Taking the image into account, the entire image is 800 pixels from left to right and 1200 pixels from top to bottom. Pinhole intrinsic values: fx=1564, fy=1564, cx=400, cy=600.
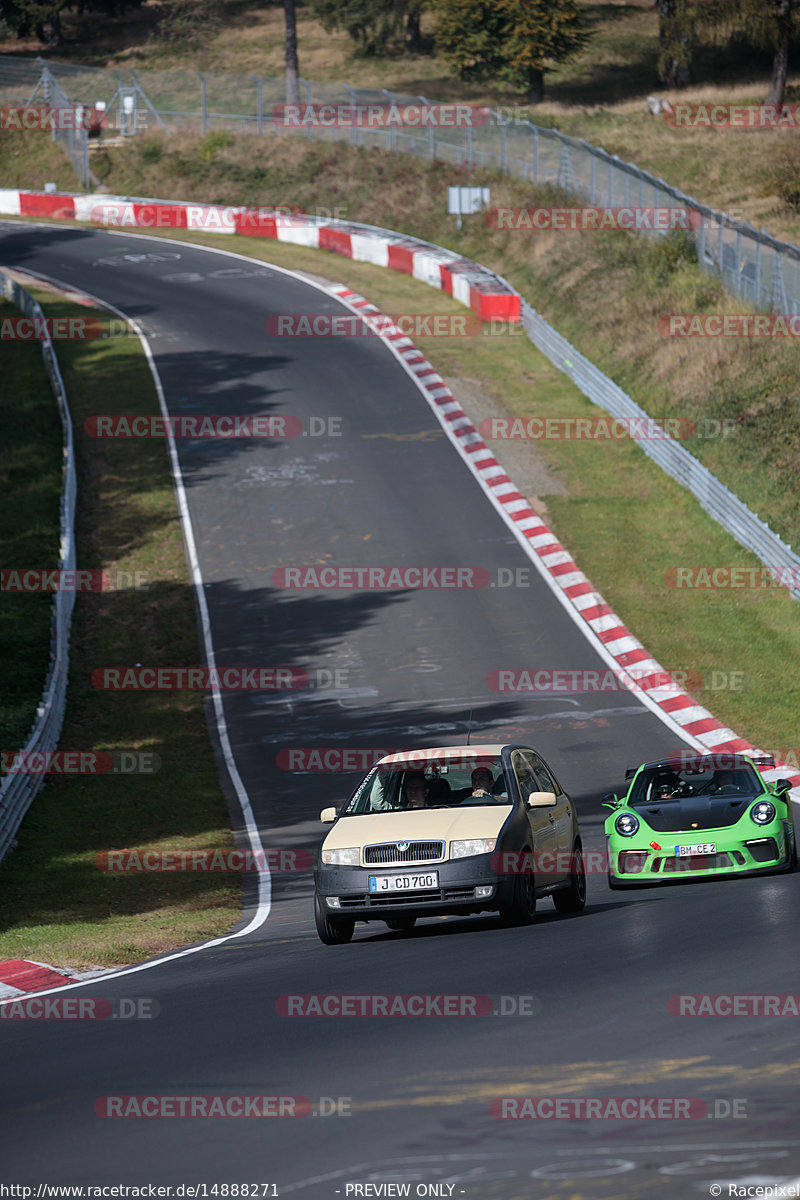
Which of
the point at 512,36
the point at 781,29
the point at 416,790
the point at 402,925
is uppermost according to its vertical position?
the point at 512,36

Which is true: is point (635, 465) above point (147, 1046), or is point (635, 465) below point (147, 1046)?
below

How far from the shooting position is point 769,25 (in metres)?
60.0

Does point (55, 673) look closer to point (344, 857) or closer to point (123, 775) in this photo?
point (123, 775)

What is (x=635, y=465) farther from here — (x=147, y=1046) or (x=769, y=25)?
(x=769, y=25)

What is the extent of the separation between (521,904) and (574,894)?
1.40 meters

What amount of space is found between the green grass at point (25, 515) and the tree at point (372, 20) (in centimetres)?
4422

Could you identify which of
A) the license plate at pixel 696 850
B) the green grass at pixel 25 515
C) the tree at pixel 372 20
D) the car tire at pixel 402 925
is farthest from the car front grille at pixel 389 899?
the tree at pixel 372 20

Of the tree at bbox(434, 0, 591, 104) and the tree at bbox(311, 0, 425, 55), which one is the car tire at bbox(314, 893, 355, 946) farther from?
the tree at bbox(311, 0, 425, 55)

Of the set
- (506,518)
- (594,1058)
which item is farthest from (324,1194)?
(506,518)

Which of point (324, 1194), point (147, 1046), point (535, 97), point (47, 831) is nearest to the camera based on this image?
point (324, 1194)

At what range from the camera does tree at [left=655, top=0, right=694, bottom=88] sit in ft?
211

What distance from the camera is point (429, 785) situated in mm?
13102

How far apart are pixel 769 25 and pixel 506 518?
3655cm

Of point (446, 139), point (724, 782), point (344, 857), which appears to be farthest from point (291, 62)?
point (344, 857)
